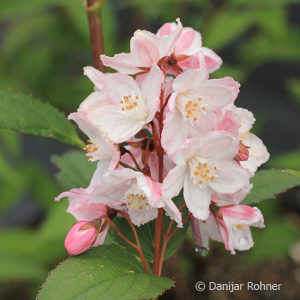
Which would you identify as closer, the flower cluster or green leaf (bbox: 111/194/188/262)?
the flower cluster

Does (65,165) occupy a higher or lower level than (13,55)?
higher

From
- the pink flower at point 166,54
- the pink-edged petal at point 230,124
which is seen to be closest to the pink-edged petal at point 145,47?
the pink flower at point 166,54

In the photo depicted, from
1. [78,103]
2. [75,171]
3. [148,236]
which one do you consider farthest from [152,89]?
[78,103]

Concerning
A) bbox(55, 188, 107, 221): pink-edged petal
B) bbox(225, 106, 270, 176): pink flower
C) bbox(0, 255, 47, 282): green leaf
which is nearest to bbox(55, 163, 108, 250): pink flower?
bbox(55, 188, 107, 221): pink-edged petal

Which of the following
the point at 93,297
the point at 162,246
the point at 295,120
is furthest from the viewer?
the point at 295,120

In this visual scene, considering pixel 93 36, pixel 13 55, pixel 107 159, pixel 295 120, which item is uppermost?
pixel 93 36

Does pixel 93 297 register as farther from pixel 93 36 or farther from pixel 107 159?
pixel 93 36

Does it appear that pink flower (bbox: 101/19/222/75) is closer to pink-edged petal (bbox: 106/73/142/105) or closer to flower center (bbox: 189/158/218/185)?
pink-edged petal (bbox: 106/73/142/105)

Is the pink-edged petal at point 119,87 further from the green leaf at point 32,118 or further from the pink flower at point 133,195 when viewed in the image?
the green leaf at point 32,118

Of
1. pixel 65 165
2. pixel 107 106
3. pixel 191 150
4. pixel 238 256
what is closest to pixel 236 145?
pixel 191 150
